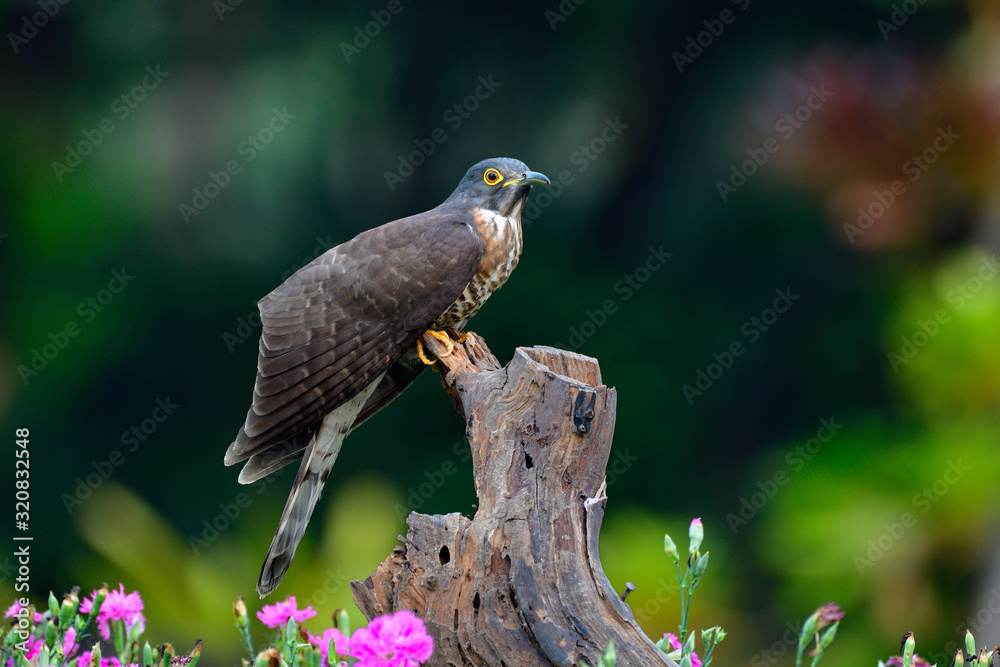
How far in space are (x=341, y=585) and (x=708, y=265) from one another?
4978 mm

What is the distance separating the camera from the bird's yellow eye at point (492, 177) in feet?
12.8

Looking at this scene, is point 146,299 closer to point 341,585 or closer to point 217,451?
point 217,451

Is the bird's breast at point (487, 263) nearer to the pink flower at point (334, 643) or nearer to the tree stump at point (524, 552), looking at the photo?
the tree stump at point (524, 552)

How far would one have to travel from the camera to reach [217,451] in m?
9.57

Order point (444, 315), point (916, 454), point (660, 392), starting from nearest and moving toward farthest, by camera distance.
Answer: point (444, 315) < point (916, 454) < point (660, 392)

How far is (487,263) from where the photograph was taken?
12.3 feet

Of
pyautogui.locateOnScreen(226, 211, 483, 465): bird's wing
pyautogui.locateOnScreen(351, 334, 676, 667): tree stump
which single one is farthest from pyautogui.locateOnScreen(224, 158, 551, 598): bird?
pyautogui.locateOnScreen(351, 334, 676, 667): tree stump

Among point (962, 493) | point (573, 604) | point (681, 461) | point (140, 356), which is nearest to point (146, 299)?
point (140, 356)

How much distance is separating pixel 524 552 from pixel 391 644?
2.63ft

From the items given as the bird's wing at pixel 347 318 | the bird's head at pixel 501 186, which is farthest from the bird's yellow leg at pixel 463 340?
the bird's head at pixel 501 186

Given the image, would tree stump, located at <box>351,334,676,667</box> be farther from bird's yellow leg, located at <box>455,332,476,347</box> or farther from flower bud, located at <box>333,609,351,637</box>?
flower bud, located at <box>333,609,351,637</box>

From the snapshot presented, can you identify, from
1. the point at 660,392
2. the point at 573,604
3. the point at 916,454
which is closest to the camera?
the point at 573,604

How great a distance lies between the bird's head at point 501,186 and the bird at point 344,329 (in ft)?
0.17

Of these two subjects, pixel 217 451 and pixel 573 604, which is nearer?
pixel 573 604
